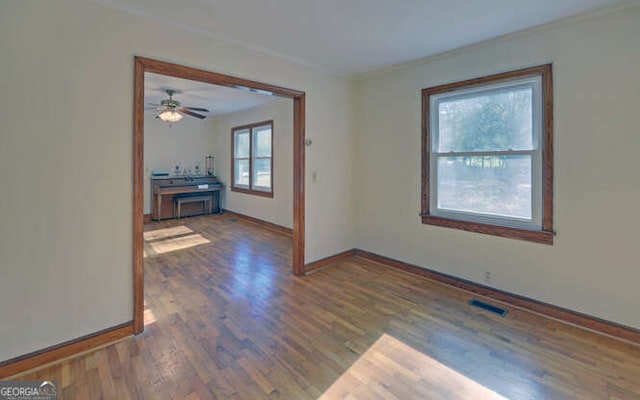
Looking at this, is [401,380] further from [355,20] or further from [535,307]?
[355,20]

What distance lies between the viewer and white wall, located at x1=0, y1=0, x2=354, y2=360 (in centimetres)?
189

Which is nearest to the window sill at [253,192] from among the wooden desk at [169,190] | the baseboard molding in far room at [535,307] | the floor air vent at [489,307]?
the wooden desk at [169,190]

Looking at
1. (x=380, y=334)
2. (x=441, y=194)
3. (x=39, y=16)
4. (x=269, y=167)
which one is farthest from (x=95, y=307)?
(x=269, y=167)

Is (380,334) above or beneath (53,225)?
beneath

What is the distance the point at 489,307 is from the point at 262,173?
16.5 feet

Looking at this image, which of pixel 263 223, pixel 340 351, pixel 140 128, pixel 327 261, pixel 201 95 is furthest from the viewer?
pixel 263 223

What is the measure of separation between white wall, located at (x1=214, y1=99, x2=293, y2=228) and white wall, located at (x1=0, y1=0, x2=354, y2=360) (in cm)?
312

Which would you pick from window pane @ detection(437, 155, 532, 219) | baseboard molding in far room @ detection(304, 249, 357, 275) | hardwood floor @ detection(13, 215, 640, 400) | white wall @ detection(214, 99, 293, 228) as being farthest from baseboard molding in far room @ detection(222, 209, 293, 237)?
window pane @ detection(437, 155, 532, 219)

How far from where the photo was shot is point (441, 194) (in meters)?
3.45

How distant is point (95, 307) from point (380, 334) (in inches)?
85.5

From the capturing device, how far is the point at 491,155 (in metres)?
3.00

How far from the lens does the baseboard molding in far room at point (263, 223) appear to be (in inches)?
227

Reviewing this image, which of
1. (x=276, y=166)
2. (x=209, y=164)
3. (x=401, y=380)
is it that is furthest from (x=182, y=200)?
(x=401, y=380)

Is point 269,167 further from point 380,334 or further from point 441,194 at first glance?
point 380,334
